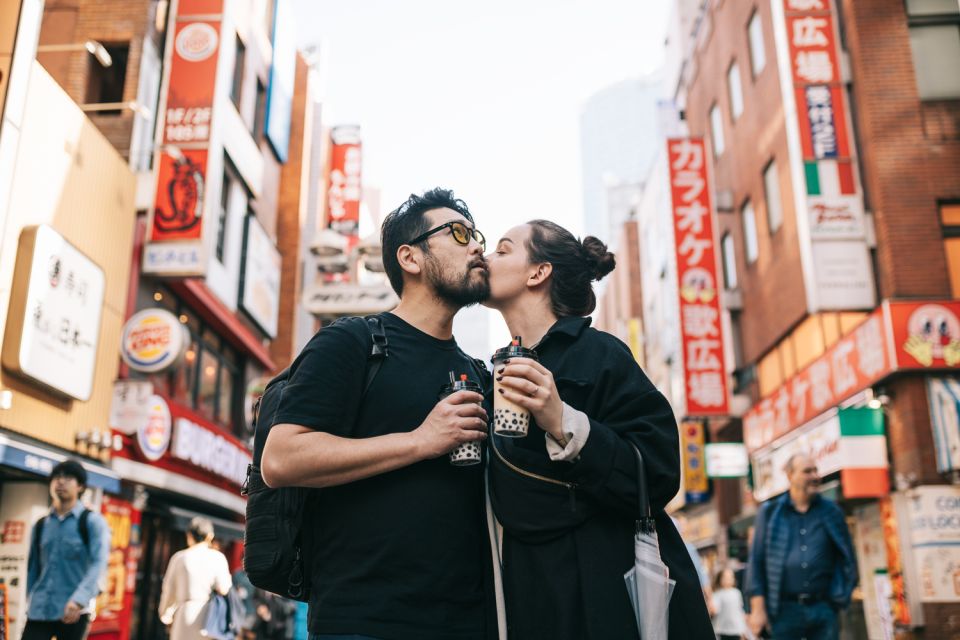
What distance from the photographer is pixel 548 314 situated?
11.6 feet

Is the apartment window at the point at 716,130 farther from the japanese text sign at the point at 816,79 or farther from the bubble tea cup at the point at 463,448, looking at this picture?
the bubble tea cup at the point at 463,448

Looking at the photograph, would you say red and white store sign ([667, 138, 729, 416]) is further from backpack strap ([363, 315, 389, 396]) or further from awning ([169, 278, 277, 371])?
backpack strap ([363, 315, 389, 396])

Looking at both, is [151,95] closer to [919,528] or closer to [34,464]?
[34,464]

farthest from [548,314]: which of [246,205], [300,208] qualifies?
[300,208]

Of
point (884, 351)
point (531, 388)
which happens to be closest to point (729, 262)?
point (884, 351)

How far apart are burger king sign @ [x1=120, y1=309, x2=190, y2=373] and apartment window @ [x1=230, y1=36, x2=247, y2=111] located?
891cm

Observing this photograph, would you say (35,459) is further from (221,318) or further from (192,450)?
(221,318)

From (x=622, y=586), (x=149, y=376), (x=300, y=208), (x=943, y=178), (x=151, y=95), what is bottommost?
(x=622, y=586)

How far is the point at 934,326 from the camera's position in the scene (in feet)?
48.7

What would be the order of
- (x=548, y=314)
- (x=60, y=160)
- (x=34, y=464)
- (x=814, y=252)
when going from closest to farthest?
(x=548, y=314)
(x=34, y=464)
(x=60, y=160)
(x=814, y=252)

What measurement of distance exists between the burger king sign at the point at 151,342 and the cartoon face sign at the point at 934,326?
12.3 metres

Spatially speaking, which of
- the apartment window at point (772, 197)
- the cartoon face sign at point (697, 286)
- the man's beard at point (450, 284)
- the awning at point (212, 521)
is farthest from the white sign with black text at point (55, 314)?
the apartment window at point (772, 197)

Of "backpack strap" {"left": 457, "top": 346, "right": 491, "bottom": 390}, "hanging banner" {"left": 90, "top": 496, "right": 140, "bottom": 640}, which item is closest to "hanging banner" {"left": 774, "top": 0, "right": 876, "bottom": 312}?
"hanging banner" {"left": 90, "top": 496, "right": 140, "bottom": 640}

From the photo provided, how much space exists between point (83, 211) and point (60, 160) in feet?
3.27
